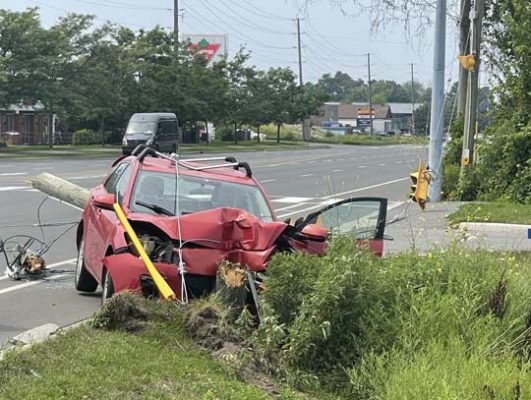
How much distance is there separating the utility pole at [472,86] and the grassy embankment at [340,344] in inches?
591

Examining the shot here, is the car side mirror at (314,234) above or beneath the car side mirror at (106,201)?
beneath

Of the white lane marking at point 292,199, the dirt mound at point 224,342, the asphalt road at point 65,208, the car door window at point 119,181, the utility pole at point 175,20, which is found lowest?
the white lane marking at point 292,199

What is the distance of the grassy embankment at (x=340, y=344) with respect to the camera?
16.5 feet

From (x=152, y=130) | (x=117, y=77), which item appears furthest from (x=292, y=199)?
(x=117, y=77)

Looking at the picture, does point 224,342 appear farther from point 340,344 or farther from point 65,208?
point 65,208

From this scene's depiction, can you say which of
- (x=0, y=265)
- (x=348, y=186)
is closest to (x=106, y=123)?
(x=348, y=186)

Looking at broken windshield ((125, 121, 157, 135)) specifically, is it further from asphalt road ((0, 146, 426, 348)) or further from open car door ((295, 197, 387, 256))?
open car door ((295, 197, 387, 256))

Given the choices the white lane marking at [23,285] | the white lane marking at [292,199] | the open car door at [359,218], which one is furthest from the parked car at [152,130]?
the open car door at [359,218]

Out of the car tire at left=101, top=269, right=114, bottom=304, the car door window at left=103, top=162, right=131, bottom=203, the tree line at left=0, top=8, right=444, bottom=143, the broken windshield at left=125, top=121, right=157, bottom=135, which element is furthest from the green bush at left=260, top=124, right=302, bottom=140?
the car tire at left=101, top=269, right=114, bottom=304

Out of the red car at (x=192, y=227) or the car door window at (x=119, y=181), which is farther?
the car door window at (x=119, y=181)

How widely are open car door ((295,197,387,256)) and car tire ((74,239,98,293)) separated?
108 inches

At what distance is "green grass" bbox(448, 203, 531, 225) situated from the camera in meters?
15.7

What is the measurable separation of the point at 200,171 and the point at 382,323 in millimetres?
3381

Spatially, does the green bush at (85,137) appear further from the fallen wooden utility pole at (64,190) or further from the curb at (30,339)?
the curb at (30,339)
